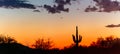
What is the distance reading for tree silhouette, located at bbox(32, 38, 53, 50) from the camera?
19.0ft

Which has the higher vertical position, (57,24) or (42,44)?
(57,24)

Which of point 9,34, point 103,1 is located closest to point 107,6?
point 103,1

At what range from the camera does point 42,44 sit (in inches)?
229

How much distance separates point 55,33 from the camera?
5.84m

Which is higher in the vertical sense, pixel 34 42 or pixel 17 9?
pixel 17 9

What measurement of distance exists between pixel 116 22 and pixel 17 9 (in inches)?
52.4

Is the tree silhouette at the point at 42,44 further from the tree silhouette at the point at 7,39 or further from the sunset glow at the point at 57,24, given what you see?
the tree silhouette at the point at 7,39

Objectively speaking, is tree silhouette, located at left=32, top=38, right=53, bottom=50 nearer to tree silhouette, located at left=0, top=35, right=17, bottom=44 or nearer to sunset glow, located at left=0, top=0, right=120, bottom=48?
sunset glow, located at left=0, top=0, right=120, bottom=48

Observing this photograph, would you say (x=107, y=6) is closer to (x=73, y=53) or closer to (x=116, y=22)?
(x=116, y=22)

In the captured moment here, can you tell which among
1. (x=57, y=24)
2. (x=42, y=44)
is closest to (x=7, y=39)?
(x=42, y=44)

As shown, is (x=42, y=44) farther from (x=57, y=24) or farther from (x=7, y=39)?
(x=7, y=39)

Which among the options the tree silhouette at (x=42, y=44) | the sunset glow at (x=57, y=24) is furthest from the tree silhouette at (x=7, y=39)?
the tree silhouette at (x=42, y=44)

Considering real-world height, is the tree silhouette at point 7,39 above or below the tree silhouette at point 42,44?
above

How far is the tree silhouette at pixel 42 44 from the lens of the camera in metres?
5.79
